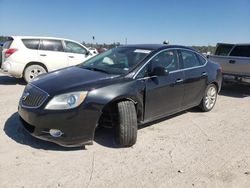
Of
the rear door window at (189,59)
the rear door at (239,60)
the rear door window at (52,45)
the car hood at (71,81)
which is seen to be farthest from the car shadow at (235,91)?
the car hood at (71,81)

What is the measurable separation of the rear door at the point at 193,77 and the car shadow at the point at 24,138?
254 cm

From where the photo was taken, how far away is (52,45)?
402 inches

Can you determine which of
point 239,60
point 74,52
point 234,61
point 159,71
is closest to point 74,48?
point 74,52

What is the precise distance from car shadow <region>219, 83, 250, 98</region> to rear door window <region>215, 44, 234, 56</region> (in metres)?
1.26

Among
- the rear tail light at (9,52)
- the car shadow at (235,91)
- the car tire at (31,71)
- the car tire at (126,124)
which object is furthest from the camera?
the car tire at (31,71)

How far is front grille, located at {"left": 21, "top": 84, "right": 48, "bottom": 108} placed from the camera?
13.5 ft

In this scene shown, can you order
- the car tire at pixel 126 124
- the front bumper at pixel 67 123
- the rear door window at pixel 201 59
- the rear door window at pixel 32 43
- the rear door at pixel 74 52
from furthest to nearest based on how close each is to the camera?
the rear door at pixel 74 52 < the rear door window at pixel 32 43 < the rear door window at pixel 201 59 < the car tire at pixel 126 124 < the front bumper at pixel 67 123

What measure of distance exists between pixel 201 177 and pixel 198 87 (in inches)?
112

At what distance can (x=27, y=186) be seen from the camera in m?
3.27

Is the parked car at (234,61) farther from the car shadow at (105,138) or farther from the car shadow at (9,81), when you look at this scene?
the car shadow at (9,81)

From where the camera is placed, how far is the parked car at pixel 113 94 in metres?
4.01

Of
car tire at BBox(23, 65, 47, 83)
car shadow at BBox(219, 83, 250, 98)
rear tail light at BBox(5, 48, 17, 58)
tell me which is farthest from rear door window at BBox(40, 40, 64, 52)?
car shadow at BBox(219, 83, 250, 98)

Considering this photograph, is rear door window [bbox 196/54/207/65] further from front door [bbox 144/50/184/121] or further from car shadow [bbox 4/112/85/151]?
car shadow [bbox 4/112/85/151]

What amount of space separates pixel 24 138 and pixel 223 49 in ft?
26.0
